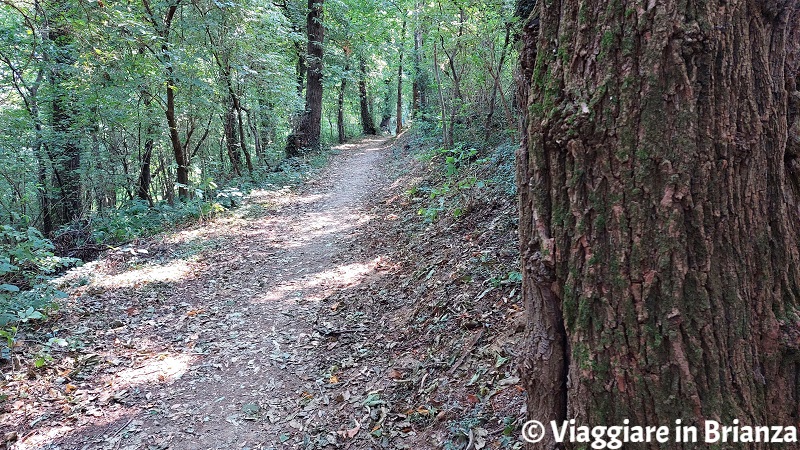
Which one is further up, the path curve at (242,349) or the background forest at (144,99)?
the background forest at (144,99)

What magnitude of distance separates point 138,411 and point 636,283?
440cm

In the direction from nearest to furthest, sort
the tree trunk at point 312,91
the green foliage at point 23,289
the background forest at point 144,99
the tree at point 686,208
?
1. the tree at point 686,208
2. the green foliage at point 23,289
3. the background forest at point 144,99
4. the tree trunk at point 312,91

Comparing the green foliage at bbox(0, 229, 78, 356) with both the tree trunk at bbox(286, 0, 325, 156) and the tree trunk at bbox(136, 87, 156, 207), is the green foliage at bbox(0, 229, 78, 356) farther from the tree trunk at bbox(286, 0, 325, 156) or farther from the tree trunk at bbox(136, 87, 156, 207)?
the tree trunk at bbox(286, 0, 325, 156)

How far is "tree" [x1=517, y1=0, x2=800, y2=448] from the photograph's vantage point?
1551mm

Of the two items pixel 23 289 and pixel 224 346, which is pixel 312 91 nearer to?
pixel 23 289

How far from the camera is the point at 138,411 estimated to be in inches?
164

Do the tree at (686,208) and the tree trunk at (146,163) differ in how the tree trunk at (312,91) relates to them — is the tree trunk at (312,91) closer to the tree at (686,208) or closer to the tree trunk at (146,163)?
the tree trunk at (146,163)

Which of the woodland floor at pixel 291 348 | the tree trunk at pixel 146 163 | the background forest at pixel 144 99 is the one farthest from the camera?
the tree trunk at pixel 146 163

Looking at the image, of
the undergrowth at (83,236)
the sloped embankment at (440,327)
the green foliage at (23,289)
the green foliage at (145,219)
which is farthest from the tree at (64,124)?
the sloped embankment at (440,327)

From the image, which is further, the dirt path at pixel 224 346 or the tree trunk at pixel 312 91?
the tree trunk at pixel 312 91
